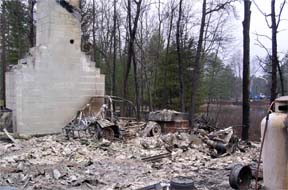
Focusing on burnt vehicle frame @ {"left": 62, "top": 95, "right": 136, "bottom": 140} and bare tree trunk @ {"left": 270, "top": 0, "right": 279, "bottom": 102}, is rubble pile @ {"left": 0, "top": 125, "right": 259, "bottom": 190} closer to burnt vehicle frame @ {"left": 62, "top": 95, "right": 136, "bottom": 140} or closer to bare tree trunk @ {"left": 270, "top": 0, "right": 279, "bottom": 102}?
burnt vehicle frame @ {"left": 62, "top": 95, "right": 136, "bottom": 140}

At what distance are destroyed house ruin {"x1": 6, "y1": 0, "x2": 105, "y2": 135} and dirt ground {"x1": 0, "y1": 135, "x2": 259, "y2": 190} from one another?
1.46 m

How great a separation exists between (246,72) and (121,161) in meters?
8.23

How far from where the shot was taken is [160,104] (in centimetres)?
2956

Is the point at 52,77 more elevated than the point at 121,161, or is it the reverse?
the point at 52,77

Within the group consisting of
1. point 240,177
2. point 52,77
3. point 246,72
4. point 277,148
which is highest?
point 246,72

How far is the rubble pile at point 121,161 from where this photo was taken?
749 centimetres

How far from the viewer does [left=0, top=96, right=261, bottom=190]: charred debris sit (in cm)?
745

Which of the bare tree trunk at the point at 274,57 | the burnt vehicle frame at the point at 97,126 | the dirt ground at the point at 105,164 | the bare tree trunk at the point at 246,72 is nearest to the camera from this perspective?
the dirt ground at the point at 105,164

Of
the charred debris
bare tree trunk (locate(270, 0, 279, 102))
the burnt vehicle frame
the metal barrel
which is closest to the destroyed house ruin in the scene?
the charred debris

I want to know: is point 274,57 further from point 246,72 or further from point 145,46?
point 145,46

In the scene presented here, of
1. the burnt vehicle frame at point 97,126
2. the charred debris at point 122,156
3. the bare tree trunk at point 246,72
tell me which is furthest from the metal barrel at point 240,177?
the bare tree trunk at point 246,72

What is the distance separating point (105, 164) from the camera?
9070 millimetres

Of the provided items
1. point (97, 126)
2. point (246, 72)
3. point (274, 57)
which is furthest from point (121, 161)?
point (274, 57)

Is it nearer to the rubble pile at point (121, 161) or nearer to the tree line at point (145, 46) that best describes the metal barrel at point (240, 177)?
the rubble pile at point (121, 161)
